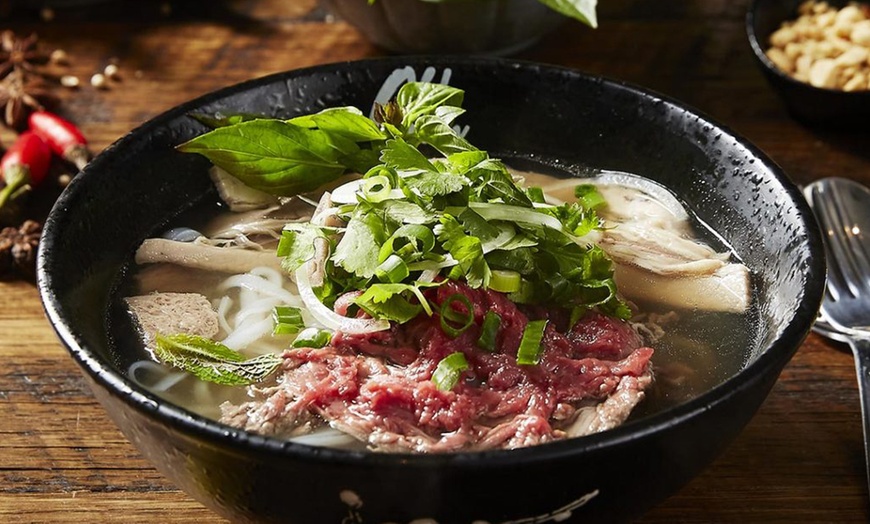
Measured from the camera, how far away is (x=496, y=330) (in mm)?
2422

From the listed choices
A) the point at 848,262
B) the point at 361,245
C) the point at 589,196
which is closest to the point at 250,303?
the point at 361,245

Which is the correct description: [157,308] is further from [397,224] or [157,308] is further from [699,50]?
[699,50]

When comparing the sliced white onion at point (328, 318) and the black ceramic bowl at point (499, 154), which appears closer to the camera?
the black ceramic bowl at point (499, 154)

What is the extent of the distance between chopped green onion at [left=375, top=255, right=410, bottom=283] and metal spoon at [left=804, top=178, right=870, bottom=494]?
50.7 inches

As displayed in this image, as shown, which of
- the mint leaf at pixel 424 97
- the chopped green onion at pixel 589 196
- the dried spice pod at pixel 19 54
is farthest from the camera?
the dried spice pod at pixel 19 54

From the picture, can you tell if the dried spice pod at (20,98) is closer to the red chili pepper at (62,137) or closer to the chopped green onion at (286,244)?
the red chili pepper at (62,137)

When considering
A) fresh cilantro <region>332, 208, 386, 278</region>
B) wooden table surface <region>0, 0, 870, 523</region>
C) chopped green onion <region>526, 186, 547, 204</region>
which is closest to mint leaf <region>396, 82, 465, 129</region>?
chopped green onion <region>526, 186, 547, 204</region>

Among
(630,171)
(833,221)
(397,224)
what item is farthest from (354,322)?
(833,221)

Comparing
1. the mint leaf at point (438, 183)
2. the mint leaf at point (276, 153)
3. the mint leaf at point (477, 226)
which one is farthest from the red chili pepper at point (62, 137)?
the mint leaf at point (477, 226)

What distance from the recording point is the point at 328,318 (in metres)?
2.52

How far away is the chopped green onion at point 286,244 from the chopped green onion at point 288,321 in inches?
5.9

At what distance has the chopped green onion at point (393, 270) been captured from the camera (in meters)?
2.38

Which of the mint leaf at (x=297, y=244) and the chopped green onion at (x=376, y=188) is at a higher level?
the chopped green onion at (x=376, y=188)

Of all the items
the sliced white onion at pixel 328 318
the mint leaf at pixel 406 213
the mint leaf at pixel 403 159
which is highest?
the mint leaf at pixel 403 159
